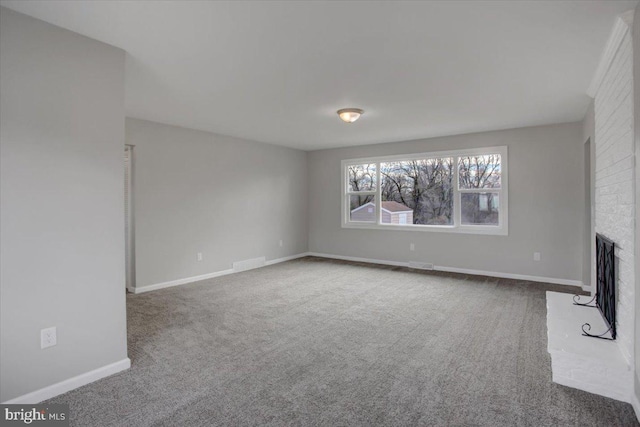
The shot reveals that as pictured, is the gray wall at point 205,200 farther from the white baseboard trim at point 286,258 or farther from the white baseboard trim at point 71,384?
the white baseboard trim at point 71,384

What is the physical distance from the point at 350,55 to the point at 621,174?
214 centimetres

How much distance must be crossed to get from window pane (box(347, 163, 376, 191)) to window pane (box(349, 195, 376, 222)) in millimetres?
204

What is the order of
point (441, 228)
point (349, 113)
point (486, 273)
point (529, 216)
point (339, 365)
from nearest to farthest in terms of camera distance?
point (339, 365) → point (349, 113) → point (529, 216) → point (486, 273) → point (441, 228)

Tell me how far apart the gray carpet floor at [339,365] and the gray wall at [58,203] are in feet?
1.10

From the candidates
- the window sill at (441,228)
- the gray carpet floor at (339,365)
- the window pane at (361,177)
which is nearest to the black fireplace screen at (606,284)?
the gray carpet floor at (339,365)

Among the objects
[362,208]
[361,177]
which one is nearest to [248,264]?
[362,208]

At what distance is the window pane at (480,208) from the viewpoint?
18.7 feet

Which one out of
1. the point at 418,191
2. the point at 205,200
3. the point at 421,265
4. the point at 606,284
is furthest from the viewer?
the point at 418,191

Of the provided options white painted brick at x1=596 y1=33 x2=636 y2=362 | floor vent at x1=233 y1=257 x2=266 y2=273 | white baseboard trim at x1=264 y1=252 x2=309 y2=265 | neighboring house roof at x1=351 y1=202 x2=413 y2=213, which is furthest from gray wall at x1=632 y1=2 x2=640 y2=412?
white baseboard trim at x1=264 y1=252 x2=309 y2=265

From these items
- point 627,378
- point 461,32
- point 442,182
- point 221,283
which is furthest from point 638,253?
point 221,283

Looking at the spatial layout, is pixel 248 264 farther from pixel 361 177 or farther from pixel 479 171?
pixel 479 171

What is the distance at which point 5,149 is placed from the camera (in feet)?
6.65

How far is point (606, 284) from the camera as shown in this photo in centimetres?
304

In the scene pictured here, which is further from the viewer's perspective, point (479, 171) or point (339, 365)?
point (479, 171)
